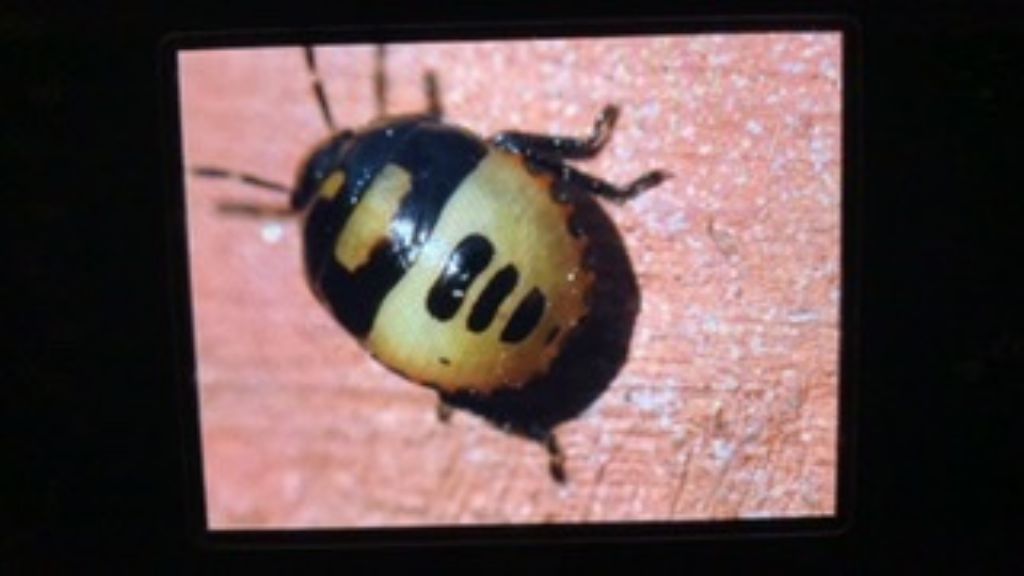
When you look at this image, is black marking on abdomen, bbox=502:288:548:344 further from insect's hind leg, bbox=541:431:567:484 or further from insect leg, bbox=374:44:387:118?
insect leg, bbox=374:44:387:118

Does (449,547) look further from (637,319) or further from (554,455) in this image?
(637,319)

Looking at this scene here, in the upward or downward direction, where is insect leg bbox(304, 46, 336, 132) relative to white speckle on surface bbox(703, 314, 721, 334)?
upward

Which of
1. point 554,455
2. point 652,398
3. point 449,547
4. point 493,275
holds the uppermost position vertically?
point 493,275

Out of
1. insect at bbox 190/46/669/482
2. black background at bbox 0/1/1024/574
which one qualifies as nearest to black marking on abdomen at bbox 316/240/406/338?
insect at bbox 190/46/669/482

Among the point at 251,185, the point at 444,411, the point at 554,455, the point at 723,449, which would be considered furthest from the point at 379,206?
the point at 723,449

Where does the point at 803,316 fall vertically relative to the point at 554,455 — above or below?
above

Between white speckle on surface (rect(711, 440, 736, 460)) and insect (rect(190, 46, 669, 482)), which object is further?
white speckle on surface (rect(711, 440, 736, 460))
